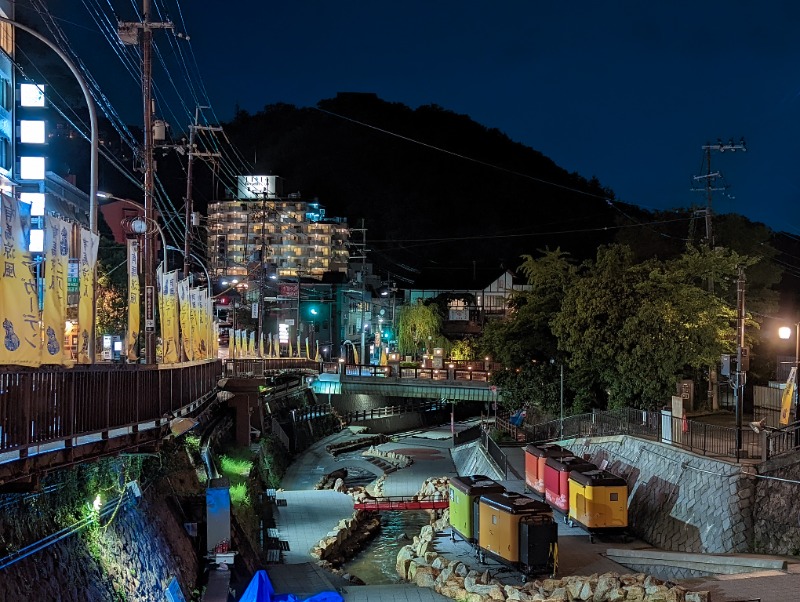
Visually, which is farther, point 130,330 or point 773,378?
point 773,378

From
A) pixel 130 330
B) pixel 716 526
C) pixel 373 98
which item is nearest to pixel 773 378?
pixel 716 526

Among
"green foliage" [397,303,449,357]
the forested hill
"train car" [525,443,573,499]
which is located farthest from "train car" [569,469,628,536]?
the forested hill

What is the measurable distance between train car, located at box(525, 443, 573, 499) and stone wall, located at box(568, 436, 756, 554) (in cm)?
263

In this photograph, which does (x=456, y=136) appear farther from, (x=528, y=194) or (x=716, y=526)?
(x=716, y=526)

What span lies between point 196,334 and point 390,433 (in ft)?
135

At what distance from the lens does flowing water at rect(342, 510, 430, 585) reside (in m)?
27.0

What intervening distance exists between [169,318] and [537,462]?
1521cm

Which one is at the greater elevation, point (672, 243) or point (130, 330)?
point (672, 243)

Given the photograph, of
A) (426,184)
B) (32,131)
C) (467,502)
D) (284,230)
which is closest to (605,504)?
(467,502)

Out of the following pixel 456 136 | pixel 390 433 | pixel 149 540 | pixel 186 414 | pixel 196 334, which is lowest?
pixel 390 433

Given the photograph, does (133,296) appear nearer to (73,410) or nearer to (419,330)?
(73,410)

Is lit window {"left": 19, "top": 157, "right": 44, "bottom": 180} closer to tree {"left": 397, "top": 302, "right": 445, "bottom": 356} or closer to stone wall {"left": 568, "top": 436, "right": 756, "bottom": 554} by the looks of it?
stone wall {"left": 568, "top": 436, "right": 756, "bottom": 554}

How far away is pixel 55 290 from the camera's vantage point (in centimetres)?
1368

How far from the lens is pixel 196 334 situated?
2952cm
